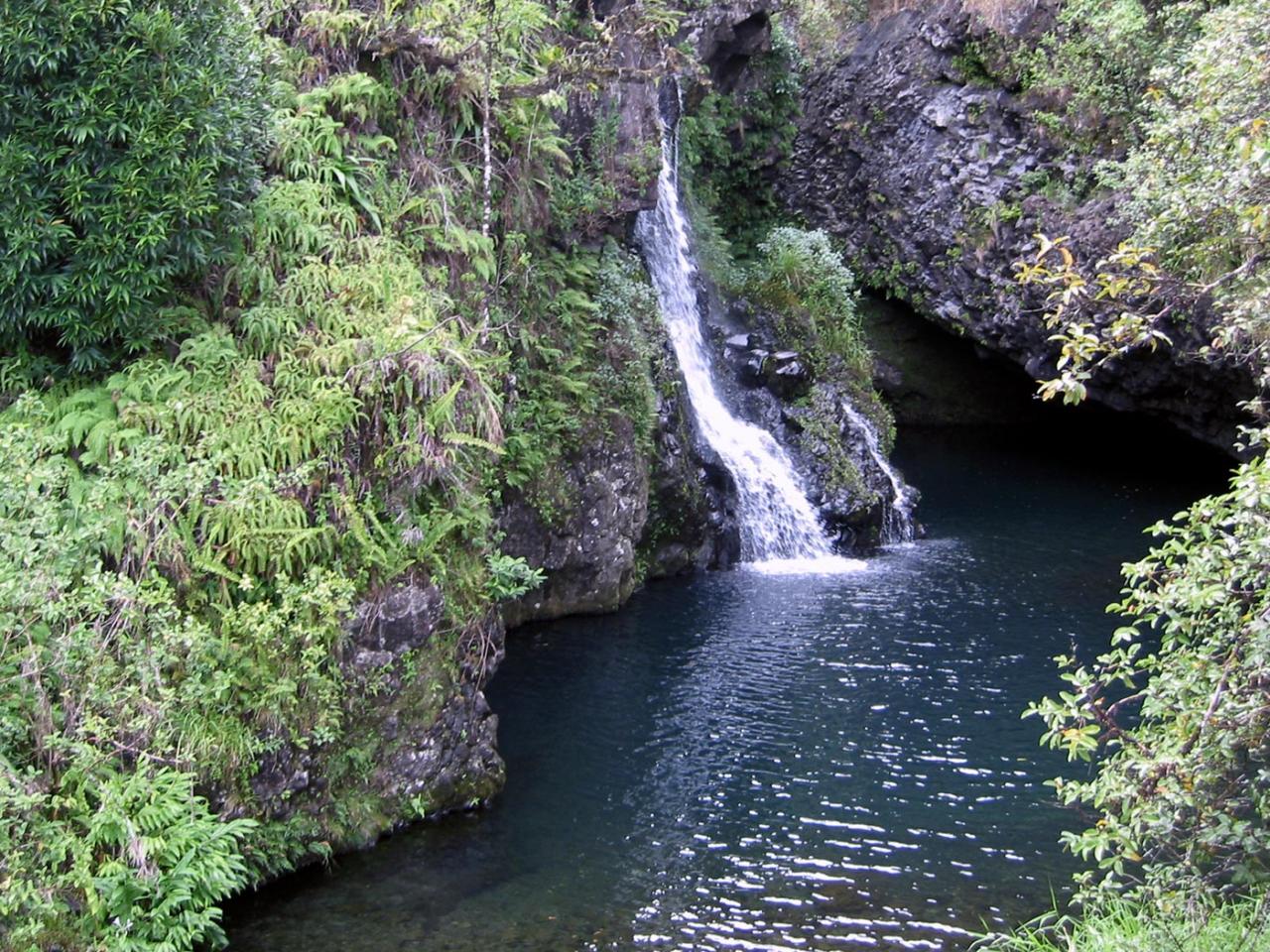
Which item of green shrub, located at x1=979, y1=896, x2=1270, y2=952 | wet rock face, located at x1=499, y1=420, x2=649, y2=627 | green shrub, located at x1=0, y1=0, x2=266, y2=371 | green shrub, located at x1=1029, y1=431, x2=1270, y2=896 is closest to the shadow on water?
wet rock face, located at x1=499, y1=420, x2=649, y2=627

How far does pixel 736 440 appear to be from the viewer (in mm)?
21141

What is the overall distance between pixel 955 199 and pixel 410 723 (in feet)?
67.4

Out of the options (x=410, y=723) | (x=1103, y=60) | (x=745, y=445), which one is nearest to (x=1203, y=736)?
(x=410, y=723)

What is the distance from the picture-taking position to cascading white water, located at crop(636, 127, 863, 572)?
20.3 meters

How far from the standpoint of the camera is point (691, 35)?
76.1 ft

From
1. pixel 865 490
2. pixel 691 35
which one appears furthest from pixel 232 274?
pixel 691 35

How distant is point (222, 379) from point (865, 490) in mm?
13985

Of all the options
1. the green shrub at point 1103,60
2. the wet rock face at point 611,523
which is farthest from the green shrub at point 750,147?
the wet rock face at point 611,523

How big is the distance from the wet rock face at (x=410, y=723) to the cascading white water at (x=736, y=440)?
9.67 meters

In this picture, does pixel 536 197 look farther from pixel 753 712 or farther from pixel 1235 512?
pixel 1235 512

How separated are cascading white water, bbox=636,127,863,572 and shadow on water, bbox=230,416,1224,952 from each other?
1.16 meters

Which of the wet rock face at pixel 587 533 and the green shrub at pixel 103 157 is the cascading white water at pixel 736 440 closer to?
the wet rock face at pixel 587 533

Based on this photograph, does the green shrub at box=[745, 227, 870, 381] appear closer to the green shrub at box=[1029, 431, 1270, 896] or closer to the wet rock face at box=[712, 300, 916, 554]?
the wet rock face at box=[712, 300, 916, 554]

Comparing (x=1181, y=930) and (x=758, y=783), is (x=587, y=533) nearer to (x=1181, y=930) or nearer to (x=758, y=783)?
(x=758, y=783)
